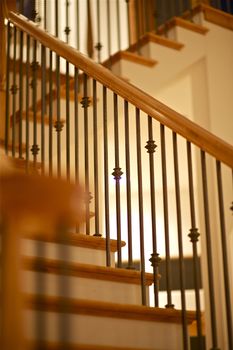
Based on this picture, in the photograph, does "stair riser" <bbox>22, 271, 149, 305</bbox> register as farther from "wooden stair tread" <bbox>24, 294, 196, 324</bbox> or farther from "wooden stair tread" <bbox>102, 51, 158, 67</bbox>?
"wooden stair tread" <bbox>102, 51, 158, 67</bbox>

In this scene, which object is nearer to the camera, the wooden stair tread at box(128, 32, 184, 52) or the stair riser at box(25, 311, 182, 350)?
the stair riser at box(25, 311, 182, 350)

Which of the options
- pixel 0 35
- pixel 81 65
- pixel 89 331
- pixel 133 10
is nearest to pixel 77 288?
pixel 89 331

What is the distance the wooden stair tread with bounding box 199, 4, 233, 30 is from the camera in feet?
16.3

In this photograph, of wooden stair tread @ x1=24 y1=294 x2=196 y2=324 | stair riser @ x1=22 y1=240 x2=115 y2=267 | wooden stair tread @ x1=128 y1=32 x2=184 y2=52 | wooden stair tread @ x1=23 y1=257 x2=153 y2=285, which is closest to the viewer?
wooden stair tread @ x1=24 y1=294 x2=196 y2=324

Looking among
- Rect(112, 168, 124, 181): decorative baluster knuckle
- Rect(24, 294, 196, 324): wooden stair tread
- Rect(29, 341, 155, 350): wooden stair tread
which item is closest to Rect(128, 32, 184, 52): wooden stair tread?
Rect(112, 168, 124, 181): decorative baluster knuckle

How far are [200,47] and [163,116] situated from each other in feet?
8.19

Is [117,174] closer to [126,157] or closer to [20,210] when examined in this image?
[126,157]

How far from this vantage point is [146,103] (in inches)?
103

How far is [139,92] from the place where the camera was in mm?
2666

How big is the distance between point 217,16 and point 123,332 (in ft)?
11.0

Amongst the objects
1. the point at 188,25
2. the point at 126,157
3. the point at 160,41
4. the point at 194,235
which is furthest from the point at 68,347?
the point at 188,25

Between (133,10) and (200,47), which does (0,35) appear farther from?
(133,10)

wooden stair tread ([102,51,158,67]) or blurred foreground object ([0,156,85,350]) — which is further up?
wooden stair tread ([102,51,158,67])

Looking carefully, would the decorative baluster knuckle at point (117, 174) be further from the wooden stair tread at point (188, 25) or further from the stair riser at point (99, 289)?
the wooden stair tread at point (188, 25)
